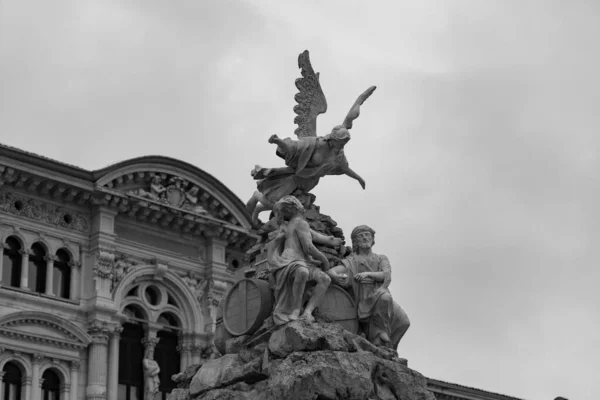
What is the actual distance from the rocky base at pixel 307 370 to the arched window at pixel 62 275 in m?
24.2

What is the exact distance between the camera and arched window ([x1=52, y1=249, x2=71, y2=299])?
36.7 m

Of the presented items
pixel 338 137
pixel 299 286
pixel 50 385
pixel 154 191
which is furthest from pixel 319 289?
pixel 154 191

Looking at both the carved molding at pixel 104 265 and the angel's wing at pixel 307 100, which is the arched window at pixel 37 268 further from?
the angel's wing at pixel 307 100

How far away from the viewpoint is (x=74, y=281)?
37062mm

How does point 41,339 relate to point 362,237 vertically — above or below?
above

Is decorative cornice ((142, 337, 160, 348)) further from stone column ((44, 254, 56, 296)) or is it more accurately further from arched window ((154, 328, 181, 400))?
stone column ((44, 254, 56, 296))

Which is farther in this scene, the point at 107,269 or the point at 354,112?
the point at 107,269

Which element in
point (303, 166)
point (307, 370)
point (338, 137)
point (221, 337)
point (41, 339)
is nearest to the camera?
point (307, 370)

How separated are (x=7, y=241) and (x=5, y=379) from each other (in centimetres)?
A: 406

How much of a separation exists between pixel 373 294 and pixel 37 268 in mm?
24865

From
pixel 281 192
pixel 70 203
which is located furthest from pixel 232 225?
pixel 281 192

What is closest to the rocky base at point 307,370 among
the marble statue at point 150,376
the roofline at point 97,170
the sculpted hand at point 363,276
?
the sculpted hand at point 363,276

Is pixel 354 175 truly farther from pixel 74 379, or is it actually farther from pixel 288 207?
pixel 74 379

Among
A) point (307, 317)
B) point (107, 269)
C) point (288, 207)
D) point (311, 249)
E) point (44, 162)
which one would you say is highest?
point (44, 162)
